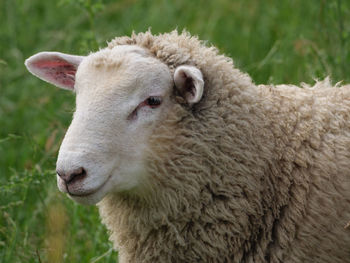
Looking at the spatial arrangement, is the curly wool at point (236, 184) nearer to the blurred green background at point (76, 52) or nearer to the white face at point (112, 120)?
the white face at point (112, 120)

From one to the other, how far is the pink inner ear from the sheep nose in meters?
0.87

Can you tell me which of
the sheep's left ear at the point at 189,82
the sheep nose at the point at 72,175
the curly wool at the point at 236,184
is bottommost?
the sheep nose at the point at 72,175

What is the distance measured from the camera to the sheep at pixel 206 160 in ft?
9.84

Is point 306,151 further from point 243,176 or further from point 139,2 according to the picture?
point 139,2

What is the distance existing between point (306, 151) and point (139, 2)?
14.4 ft

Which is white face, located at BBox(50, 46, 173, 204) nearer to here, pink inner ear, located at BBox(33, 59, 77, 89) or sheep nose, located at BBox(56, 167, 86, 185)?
sheep nose, located at BBox(56, 167, 86, 185)

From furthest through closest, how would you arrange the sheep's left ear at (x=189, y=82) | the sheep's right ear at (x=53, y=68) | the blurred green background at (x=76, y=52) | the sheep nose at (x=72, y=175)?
the blurred green background at (x=76, y=52) → the sheep's right ear at (x=53, y=68) → the sheep's left ear at (x=189, y=82) → the sheep nose at (x=72, y=175)

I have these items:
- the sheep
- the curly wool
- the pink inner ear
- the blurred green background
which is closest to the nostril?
the sheep

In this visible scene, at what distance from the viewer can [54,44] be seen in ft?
20.7

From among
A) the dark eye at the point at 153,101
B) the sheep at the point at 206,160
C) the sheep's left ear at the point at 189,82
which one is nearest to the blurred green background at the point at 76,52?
the sheep at the point at 206,160

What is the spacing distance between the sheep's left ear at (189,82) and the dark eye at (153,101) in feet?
0.36

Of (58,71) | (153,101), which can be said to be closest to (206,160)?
(153,101)

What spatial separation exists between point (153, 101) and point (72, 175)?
0.52 m

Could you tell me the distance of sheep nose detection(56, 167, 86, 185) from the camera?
2.79 metres
